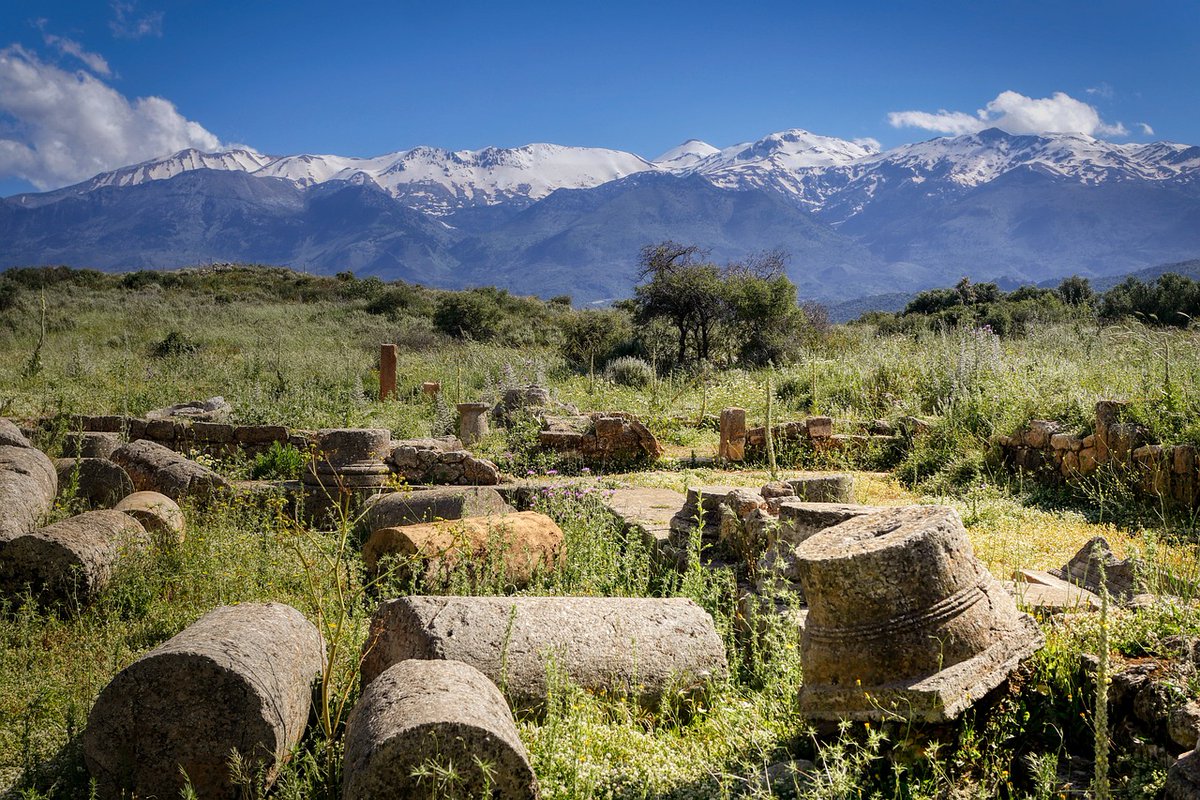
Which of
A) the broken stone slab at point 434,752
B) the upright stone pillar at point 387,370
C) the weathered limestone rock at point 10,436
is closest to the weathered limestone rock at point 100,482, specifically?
the weathered limestone rock at point 10,436

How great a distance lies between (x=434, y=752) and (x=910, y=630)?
6.93 ft

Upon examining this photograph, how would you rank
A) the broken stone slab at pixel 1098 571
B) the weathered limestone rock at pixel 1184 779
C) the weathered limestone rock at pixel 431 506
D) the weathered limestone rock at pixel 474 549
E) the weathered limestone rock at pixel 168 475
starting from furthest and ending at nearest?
the weathered limestone rock at pixel 168 475, the weathered limestone rock at pixel 431 506, the weathered limestone rock at pixel 474 549, the broken stone slab at pixel 1098 571, the weathered limestone rock at pixel 1184 779

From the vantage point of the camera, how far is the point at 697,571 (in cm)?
555

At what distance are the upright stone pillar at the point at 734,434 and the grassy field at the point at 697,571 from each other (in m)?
0.80

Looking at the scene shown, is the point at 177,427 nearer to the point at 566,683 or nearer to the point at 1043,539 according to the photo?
the point at 566,683

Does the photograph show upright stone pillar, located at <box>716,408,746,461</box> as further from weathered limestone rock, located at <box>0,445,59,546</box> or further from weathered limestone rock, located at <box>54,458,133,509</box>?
weathered limestone rock, located at <box>0,445,59,546</box>

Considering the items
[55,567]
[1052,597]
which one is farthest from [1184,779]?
[55,567]

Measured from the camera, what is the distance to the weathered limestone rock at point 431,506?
769cm

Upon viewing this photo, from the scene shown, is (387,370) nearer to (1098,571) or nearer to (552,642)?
(552,642)

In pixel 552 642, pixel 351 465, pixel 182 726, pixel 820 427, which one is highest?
pixel 820 427

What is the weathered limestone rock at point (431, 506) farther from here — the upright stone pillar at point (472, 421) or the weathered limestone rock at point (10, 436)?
the upright stone pillar at point (472, 421)

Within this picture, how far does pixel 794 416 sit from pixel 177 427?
9950 mm

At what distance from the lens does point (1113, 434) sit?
9.16 meters

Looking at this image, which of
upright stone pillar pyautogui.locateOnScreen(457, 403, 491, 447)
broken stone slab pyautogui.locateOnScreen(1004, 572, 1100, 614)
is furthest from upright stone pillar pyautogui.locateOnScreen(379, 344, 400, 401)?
broken stone slab pyautogui.locateOnScreen(1004, 572, 1100, 614)
